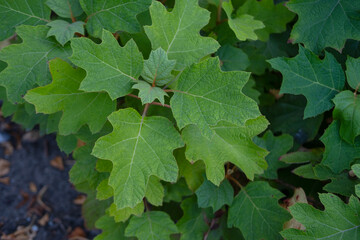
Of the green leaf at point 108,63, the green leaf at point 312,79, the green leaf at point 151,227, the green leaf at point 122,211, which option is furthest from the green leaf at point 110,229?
the green leaf at point 312,79

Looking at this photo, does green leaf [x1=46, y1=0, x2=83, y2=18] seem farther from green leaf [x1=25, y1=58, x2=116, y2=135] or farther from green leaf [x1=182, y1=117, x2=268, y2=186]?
green leaf [x1=182, y1=117, x2=268, y2=186]

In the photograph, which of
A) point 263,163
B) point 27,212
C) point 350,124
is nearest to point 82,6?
point 263,163

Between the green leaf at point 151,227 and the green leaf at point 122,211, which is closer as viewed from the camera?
the green leaf at point 122,211

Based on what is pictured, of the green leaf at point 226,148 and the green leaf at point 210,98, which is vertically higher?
the green leaf at point 210,98

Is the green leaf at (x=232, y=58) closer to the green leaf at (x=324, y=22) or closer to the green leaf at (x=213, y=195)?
the green leaf at (x=324, y=22)

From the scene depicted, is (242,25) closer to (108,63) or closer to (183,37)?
(183,37)

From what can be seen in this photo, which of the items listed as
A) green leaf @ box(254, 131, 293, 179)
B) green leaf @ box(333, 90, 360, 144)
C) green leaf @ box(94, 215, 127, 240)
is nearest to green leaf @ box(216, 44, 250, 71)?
green leaf @ box(254, 131, 293, 179)

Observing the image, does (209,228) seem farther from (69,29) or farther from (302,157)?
(69,29)

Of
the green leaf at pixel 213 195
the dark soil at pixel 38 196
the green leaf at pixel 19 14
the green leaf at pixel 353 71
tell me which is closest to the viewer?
the green leaf at pixel 19 14
